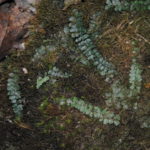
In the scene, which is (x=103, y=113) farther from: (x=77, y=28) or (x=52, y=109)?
(x=77, y=28)

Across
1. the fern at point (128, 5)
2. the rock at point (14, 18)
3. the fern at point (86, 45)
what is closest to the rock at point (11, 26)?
the rock at point (14, 18)

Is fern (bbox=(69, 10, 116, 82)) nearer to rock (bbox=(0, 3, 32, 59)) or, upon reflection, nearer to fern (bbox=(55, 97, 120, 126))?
fern (bbox=(55, 97, 120, 126))

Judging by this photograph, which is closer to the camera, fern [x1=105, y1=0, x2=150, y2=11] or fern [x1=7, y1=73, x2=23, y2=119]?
fern [x1=105, y1=0, x2=150, y2=11]

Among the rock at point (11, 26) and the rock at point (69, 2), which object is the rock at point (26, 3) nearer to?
the rock at point (11, 26)

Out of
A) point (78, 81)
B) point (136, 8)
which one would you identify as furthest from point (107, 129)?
point (136, 8)

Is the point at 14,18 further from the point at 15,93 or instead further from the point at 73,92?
the point at 73,92

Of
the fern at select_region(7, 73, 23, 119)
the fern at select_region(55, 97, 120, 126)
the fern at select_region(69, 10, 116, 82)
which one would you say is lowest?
the fern at select_region(55, 97, 120, 126)

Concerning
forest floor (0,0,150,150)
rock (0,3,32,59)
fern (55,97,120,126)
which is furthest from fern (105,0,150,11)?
fern (55,97,120,126)

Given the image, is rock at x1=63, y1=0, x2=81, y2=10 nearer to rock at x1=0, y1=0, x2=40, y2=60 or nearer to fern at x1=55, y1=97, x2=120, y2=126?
rock at x1=0, y1=0, x2=40, y2=60

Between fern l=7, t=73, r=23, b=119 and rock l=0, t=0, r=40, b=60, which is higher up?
rock l=0, t=0, r=40, b=60
